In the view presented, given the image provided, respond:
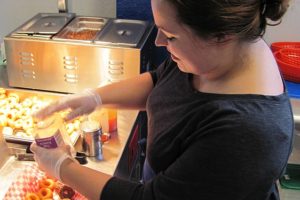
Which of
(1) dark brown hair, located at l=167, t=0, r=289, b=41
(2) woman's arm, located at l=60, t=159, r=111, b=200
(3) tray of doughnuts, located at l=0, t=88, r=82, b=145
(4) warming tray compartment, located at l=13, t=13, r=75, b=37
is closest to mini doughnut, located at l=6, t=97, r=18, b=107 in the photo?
(3) tray of doughnuts, located at l=0, t=88, r=82, b=145

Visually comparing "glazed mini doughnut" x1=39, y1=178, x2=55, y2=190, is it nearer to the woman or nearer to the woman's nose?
the woman

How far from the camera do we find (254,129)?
0.63 m

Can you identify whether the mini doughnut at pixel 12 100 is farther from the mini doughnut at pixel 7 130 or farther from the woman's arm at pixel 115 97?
the woman's arm at pixel 115 97

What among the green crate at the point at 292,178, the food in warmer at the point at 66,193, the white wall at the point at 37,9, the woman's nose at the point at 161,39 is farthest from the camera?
the green crate at the point at 292,178

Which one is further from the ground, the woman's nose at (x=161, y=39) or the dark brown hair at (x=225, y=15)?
the dark brown hair at (x=225, y=15)

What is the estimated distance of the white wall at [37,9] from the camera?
1.74m

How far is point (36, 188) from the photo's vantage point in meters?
0.97

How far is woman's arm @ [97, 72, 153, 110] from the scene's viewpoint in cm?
107

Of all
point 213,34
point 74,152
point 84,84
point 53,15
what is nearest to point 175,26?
point 213,34

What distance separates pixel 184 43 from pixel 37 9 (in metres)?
1.32

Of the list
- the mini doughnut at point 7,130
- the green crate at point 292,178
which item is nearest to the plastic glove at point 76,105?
the mini doughnut at point 7,130

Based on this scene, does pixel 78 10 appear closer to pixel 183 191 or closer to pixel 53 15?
pixel 53 15

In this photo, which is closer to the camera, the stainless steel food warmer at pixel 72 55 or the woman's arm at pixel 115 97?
the woman's arm at pixel 115 97

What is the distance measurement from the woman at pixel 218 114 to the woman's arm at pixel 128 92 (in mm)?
275
